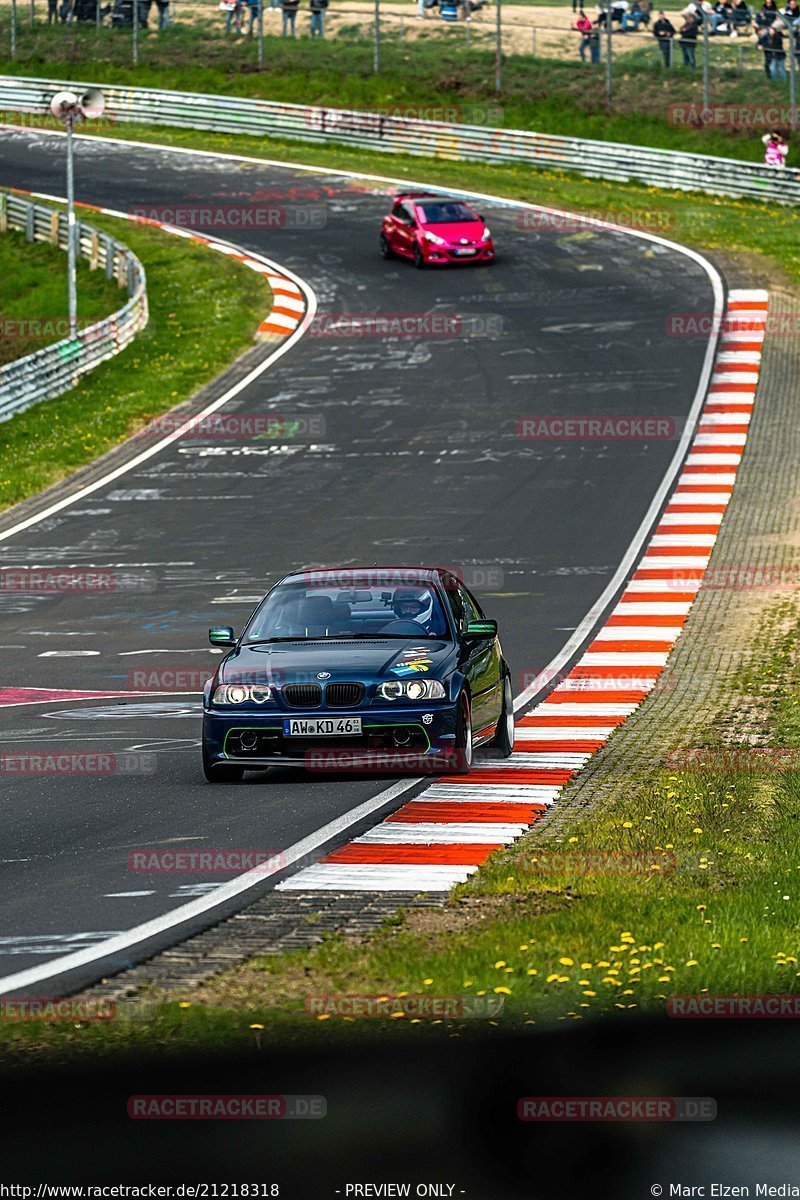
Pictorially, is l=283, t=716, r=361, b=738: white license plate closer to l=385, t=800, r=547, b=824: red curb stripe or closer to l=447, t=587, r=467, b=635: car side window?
l=385, t=800, r=547, b=824: red curb stripe

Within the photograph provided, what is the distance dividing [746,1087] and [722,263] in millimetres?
39506

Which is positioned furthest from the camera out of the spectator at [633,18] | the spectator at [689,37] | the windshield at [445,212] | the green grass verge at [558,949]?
the spectator at [633,18]

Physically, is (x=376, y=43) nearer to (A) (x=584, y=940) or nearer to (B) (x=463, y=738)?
(B) (x=463, y=738)

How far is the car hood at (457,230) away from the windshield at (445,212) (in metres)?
0.13

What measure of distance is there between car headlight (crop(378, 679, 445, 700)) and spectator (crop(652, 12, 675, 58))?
149 feet

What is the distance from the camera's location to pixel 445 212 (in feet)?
147

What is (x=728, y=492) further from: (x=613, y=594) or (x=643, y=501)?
(x=613, y=594)

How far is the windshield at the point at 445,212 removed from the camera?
146 feet

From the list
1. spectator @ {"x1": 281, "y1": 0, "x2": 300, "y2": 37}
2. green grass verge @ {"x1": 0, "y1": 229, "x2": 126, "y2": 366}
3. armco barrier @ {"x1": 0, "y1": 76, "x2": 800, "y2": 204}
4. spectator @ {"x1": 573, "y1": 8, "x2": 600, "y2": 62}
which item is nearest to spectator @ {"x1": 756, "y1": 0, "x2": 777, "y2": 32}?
armco barrier @ {"x1": 0, "y1": 76, "x2": 800, "y2": 204}

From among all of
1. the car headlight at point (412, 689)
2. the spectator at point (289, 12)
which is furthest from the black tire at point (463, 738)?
the spectator at point (289, 12)

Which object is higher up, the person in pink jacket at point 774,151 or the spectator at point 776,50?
the spectator at point 776,50

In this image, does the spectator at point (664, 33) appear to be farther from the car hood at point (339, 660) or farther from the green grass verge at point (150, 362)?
the car hood at point (339, 660)

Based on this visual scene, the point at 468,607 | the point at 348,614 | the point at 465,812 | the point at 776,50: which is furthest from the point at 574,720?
the point at 776,50

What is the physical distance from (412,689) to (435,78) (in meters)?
51.4
